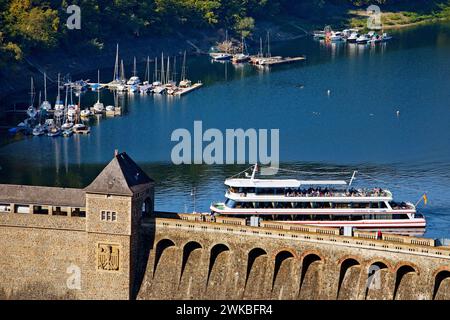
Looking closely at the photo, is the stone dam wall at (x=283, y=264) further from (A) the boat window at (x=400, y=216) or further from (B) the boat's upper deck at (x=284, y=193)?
(A) the boat window at (x=400, y=216)

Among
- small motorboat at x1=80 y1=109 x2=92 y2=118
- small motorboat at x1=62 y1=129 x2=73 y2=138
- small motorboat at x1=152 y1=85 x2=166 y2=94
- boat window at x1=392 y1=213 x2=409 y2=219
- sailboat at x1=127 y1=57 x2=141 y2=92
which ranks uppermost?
sailboat at x1=127 y1=57 x2=141 y2=92

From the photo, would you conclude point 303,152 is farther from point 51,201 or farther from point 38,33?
point 38,33

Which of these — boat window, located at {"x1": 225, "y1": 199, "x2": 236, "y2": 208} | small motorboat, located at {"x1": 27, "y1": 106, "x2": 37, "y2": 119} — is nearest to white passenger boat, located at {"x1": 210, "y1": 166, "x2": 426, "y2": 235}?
boat window, located at {"x1": 225, "y1": 199, "x2": 236, "y2": 208}

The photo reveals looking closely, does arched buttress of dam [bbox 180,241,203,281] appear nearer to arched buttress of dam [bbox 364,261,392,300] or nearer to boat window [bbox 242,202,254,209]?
boat window [bbox 242,202,254,209]

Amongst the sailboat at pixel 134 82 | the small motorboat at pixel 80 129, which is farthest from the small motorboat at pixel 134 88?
the small motorboat at pixel 80 129

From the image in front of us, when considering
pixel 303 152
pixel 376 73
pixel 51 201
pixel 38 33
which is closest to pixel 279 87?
pixel 376 73
